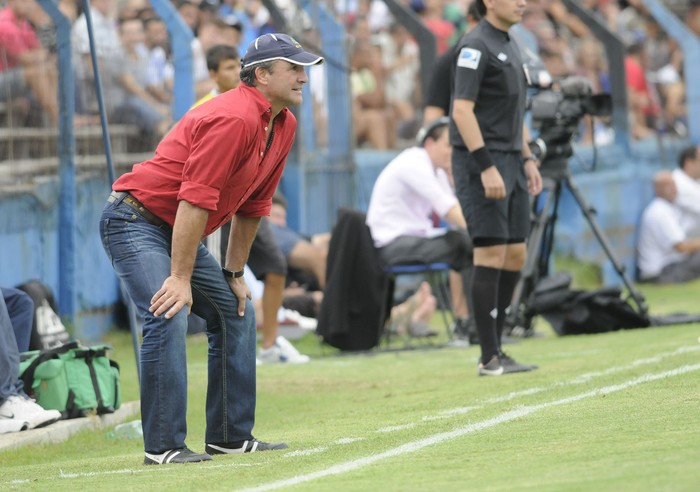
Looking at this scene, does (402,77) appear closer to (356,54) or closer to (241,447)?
(356,54)

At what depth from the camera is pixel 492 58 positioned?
9.24 m

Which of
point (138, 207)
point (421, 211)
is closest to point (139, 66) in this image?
point (421, 211)

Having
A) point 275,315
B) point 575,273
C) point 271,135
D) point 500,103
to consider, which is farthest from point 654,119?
point 271,135

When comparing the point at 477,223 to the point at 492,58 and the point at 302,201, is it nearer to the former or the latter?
the point at 492,58

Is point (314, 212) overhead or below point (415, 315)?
overhead

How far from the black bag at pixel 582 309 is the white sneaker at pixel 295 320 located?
2.01 m

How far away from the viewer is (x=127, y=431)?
8.47 metres

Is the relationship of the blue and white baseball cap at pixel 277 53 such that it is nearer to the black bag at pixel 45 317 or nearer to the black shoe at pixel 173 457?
the black shoe at pixel 173 457

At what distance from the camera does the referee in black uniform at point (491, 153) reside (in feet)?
29.9

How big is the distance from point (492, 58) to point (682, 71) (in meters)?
10.6

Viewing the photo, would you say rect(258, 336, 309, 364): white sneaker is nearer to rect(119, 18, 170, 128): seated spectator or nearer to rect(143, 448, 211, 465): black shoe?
rect(119, 18, 170, 128): seated spectator

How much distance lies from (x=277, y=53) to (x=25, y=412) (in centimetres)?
281

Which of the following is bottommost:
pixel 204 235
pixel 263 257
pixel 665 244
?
pixel 665 244

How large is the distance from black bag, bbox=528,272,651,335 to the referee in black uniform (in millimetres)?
3094
